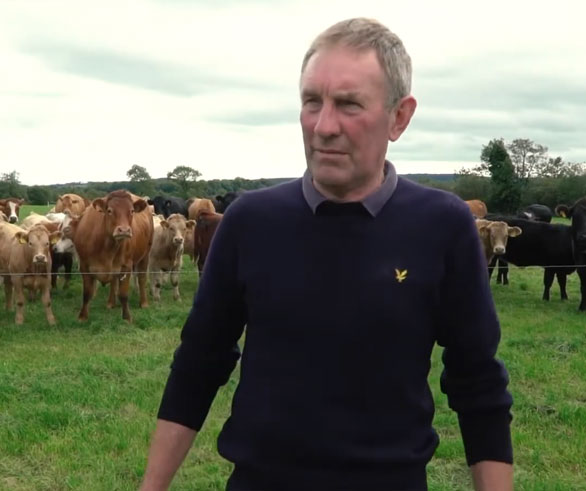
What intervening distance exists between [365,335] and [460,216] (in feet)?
1.23

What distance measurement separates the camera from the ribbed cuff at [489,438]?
1.78 meters

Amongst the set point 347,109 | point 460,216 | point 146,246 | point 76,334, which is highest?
point 347,109

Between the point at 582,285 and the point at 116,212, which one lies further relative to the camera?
the point at 582,285

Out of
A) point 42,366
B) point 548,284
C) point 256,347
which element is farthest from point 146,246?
point 256,347

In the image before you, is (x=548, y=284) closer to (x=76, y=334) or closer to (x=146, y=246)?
(x=146, y=246)

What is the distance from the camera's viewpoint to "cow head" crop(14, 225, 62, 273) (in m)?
11.3

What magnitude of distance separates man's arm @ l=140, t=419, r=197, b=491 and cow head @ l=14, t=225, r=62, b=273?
32.9 feet

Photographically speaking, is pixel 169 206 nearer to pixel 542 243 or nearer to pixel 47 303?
pixel 542 243

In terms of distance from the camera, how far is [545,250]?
1620 centimetres

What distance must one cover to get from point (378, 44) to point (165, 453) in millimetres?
1104

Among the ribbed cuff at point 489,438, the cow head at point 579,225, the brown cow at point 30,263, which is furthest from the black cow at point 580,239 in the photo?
the ribbed cuff at point 489,438

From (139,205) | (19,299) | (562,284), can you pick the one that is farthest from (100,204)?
(562,284)

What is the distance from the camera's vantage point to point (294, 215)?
1724 mm

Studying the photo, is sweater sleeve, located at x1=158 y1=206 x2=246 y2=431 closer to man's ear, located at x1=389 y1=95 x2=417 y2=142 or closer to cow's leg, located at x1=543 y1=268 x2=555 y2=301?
man's ear, located at x1=389 y1=95 x2=417 y2=142
